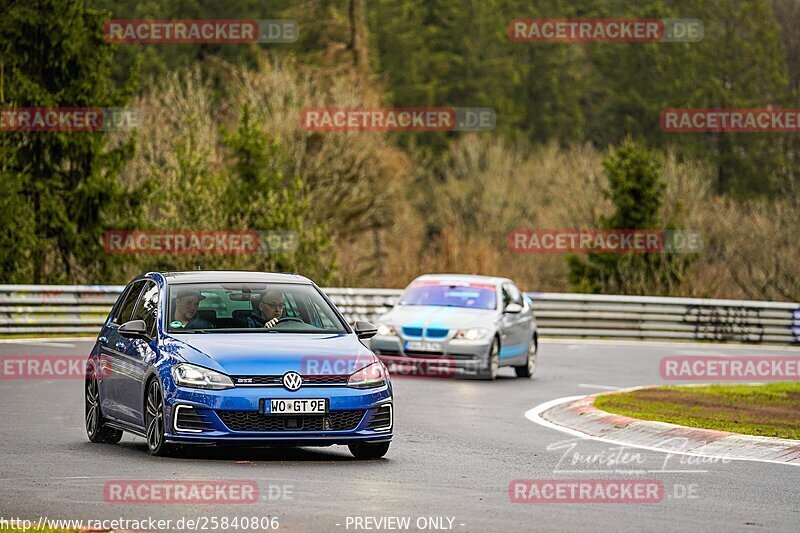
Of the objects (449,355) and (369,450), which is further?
(449,355)

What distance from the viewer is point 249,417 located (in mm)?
12445

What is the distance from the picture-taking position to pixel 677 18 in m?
82.4

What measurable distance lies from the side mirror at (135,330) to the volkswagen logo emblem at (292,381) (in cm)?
154

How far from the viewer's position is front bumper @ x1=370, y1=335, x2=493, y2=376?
23703 mm

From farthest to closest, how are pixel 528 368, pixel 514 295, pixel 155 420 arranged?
pixel 514 295, pixel 528 368, pixel 155 420

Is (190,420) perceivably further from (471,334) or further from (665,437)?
(471,334)

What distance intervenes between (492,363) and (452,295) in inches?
72.1

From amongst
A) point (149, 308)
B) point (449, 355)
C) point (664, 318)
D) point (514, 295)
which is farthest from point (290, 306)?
point (664, 318)

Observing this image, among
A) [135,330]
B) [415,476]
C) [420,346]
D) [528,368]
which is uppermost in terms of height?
[135,330]

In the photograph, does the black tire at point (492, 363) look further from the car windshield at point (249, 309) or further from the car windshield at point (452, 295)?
the car windshield at point (249, 309)

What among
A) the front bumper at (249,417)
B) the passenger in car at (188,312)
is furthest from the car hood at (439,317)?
the front bumper at (249,417)

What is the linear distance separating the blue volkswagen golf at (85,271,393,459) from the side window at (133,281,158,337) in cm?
2

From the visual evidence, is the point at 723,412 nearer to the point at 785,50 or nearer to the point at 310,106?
the point at 310,106

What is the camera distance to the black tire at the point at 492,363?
2391cm
